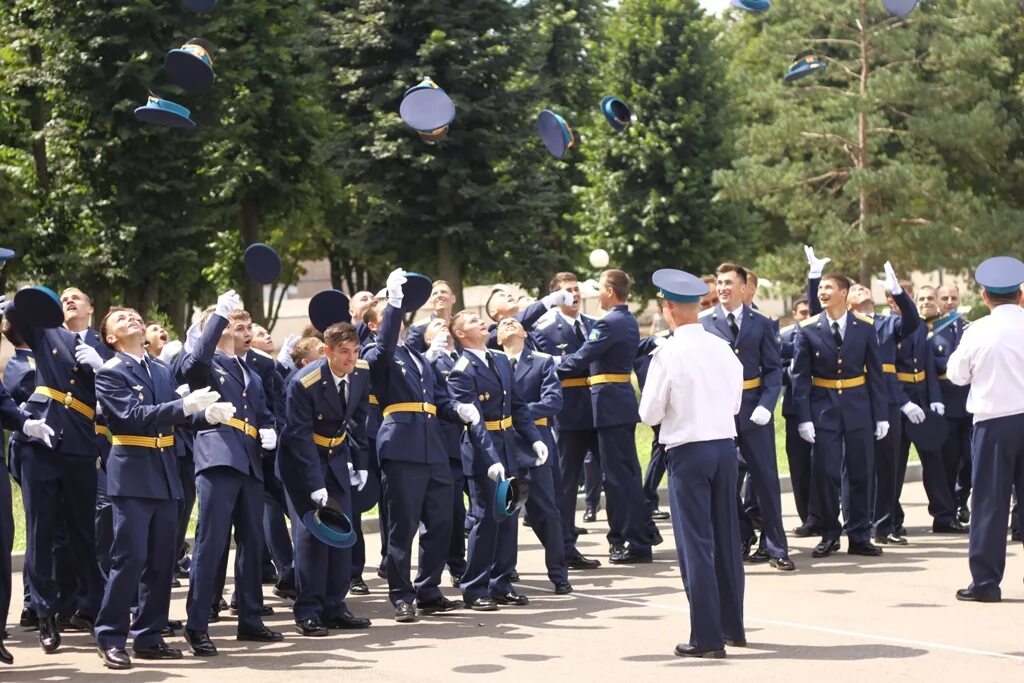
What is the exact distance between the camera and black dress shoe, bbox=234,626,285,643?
10039 mm

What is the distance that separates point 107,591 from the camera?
9.24 meters

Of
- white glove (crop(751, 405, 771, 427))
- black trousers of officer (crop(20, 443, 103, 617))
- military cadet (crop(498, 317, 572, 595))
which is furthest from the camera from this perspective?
white glove (crop(751, 405, 771, 427))

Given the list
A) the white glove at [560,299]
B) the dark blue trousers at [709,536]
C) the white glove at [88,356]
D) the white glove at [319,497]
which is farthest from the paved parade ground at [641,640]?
the white glove at [560,299]

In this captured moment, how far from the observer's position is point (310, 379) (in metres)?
10.2

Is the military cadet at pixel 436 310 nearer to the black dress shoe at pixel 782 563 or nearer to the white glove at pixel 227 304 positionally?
the white glove at pixel 227 304

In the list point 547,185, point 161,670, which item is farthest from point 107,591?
point 547,185

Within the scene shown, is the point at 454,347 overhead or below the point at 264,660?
overhead

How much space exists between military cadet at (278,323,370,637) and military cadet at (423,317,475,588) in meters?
0.90

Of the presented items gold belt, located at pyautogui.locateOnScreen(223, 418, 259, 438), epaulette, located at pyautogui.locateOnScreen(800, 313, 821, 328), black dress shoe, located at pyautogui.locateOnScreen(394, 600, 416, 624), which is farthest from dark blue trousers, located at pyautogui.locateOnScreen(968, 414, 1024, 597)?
gold belt, located at pyautogui.locateOnScreen(223, 418, 259, 438)

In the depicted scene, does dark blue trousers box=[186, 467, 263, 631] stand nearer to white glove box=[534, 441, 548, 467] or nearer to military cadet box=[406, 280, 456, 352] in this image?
white glove box=[534, 441, 548, 467]

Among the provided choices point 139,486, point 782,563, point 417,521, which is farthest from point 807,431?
point 139,486

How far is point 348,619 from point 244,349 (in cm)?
207

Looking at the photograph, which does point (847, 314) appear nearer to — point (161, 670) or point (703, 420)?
point (703, 420)

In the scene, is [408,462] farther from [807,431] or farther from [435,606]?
[807,431]
